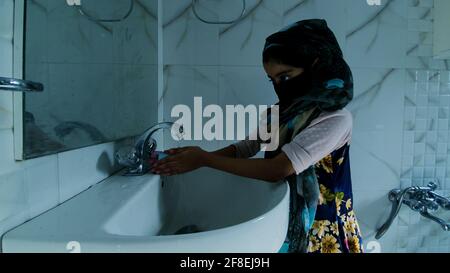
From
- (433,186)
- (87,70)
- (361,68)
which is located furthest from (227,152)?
(433,186)

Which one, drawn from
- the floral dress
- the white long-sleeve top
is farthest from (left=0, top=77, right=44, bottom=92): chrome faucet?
the floral dress

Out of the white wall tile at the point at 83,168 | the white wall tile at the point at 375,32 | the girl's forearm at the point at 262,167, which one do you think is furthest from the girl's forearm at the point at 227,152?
the white wall tile at the point at 375,32

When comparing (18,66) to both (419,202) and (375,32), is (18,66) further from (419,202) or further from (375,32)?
(419,202)

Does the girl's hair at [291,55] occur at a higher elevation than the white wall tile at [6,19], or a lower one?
higher

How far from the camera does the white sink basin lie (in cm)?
31

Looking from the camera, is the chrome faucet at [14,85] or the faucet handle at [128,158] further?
the faucet handle at [128,158]

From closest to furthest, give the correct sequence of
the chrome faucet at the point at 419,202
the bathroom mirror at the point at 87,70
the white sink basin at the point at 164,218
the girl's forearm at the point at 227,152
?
the white sink basin at the point at 164,218
the bathroom mirror at the point at 87,70
the girl's forearm at the point at 227,152
the chrome faucet at the point at 419,202

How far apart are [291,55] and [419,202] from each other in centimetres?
84

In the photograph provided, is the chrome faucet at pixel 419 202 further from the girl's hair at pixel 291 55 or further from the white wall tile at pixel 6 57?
the white wall tile at pixel 6 57

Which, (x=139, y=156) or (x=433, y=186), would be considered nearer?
(x=139, y=156)

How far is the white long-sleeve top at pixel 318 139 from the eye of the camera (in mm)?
578

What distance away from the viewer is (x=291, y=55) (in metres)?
0.68

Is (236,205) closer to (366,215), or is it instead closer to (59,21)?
(59,21)

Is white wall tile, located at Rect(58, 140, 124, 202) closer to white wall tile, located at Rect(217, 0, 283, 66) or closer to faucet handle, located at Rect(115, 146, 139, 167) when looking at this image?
faucet handle, located at Rect(115, 146, 139, 167)
